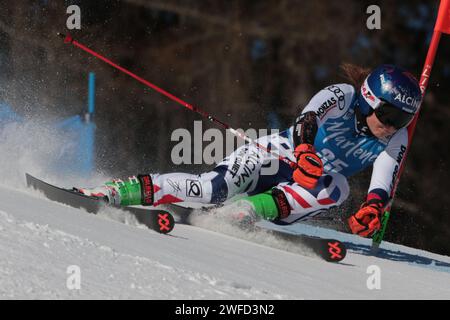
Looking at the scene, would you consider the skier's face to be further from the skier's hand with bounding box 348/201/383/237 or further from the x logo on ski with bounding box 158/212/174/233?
the x logo on ski with bounding box 158/212/174/233

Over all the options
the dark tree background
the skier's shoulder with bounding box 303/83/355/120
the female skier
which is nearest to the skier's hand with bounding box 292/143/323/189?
the female skier

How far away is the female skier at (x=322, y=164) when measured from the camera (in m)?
4.23

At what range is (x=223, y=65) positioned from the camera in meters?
13.2

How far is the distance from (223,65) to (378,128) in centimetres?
890

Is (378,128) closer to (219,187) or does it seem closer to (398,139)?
(398,139)

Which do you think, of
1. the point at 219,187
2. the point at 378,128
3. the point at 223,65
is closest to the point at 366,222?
the point at 378,128

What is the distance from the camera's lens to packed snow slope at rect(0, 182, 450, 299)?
2.51 meters

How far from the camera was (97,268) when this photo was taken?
2670 mm

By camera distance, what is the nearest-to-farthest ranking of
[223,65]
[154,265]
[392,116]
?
[154,265]
[392,116]
[223,65]

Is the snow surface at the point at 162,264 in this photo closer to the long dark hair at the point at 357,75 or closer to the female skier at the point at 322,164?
the female skier at the point at 322,164

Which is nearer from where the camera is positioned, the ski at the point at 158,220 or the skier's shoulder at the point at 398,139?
the ski at the point at 158,220

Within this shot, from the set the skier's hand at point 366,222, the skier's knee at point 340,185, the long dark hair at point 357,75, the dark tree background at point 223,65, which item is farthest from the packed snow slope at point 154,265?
the dark tree background at point 223,65

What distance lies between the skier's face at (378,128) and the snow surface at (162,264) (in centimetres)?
65

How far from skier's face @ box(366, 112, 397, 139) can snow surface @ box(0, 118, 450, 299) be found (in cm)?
65
